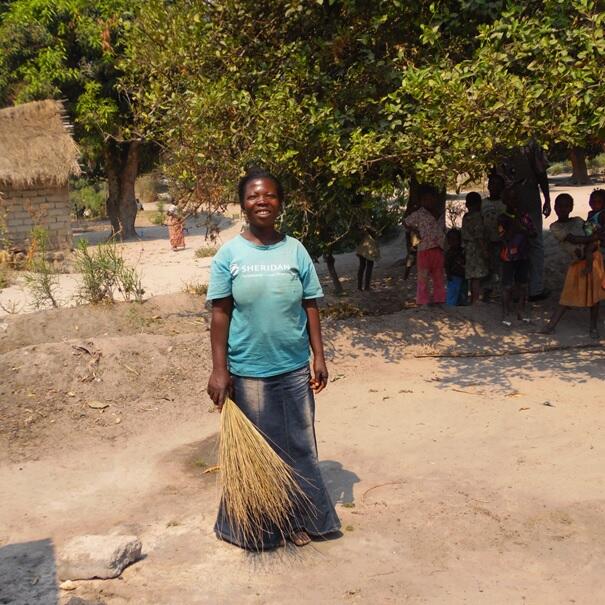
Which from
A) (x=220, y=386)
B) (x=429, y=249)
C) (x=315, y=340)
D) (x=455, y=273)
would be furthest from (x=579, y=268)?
(x=220, y=386)

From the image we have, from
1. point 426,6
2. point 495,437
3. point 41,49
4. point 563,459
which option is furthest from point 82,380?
point 41,49

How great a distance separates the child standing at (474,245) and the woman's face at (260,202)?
5.25m

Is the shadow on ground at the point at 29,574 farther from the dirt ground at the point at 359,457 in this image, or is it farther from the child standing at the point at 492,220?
the child standing at the point at 492,220

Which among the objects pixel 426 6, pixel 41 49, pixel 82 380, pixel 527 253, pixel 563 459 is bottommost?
pixel 563 459

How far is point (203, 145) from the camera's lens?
673 cm

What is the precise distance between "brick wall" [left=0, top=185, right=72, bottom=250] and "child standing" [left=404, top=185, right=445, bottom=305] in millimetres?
10079

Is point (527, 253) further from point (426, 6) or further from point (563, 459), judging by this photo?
point (563, 459)

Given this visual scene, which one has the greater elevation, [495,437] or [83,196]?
[83,196]

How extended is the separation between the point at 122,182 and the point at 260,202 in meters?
17.5

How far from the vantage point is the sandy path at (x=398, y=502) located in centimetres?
345

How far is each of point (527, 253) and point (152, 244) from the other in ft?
42.3

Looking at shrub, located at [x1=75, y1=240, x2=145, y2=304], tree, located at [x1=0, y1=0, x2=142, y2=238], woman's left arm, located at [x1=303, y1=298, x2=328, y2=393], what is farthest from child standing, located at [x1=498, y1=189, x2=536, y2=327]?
tree, located at [x1=0, y1=0, x2=142, y2=238]

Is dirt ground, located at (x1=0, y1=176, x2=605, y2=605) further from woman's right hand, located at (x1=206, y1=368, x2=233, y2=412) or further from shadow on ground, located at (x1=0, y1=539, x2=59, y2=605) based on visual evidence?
woman's right hand, located at (x1=206, y1=368, x2=233, y2=412)

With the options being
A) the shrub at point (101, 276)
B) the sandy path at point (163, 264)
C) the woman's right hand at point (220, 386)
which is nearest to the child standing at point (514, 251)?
the sandy path at point (163, 264)
